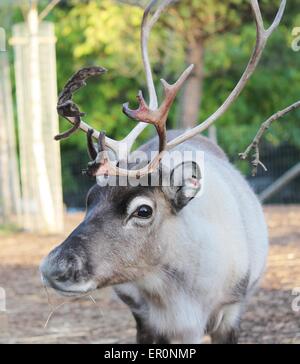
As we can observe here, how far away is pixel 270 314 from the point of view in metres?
6.57

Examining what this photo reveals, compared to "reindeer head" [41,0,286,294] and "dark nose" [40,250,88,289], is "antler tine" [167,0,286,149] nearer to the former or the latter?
"reindeer head" [41,0,286,294]

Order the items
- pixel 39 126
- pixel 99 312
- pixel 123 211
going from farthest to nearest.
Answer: pixel 39 126 < pixel 99 312 < pixel 123 211

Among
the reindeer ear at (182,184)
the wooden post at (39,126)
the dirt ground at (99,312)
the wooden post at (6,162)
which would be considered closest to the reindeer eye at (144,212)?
the reindeer ear at (182,184)

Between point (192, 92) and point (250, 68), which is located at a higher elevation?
point (250, 68)

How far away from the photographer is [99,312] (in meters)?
7.00

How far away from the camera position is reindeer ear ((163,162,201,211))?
174 inches

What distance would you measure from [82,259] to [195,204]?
0.79m

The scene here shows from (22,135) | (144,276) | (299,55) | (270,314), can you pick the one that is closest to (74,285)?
(144,276)

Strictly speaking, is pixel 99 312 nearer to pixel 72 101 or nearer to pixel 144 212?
pixel 144 212

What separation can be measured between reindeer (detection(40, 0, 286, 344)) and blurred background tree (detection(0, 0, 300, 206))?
8102mm

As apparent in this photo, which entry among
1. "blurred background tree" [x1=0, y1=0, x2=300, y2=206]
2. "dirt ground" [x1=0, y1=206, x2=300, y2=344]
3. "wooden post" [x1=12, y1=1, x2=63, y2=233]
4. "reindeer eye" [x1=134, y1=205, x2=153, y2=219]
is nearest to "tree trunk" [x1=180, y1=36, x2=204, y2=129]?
"blurred background tree" [x1=0, y1=0, x2=300, y2=206]

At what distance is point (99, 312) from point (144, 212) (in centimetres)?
285

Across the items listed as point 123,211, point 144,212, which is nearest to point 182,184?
point 144,212
